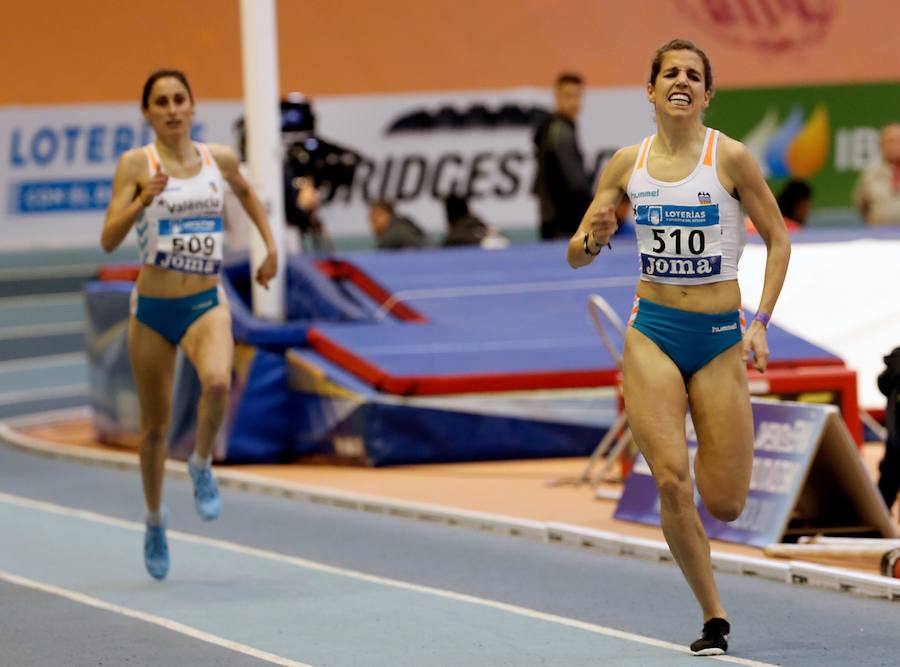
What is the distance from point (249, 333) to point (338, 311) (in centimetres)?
85

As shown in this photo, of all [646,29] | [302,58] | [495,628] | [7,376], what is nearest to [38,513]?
[495,628]

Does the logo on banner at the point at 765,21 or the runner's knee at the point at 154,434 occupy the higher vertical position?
the logo on banner at the point at 765,21

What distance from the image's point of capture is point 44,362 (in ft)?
62.9

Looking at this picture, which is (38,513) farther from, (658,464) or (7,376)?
(7,376)

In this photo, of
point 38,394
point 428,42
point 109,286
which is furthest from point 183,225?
point 428,42

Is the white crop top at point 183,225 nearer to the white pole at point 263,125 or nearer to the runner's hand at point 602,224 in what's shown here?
the runner's hand at point 602,224

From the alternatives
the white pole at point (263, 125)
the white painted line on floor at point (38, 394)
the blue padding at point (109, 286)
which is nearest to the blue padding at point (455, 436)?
the white pole at point (263, 125)

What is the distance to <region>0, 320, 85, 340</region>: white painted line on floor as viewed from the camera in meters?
20.1

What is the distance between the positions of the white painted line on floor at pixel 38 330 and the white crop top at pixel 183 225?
40.0ft

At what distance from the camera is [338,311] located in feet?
44.3

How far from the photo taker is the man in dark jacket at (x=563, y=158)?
47.0 ft

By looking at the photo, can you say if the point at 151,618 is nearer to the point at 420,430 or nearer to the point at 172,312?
the point at 172,312

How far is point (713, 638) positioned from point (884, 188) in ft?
34.8

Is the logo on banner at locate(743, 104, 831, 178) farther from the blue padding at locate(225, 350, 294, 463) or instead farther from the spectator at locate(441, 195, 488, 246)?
the blue padding at locate(225, 350, 294, 463)
